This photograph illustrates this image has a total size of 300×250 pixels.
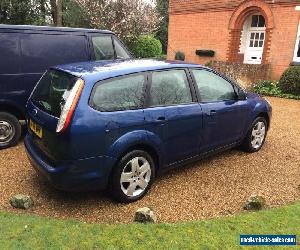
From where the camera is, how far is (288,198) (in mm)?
4742

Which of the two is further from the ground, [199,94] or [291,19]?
[291,19]

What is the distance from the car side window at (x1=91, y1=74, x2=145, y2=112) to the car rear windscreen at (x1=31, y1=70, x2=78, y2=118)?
0.35m

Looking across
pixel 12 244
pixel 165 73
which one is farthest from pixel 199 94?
pixel 12 244

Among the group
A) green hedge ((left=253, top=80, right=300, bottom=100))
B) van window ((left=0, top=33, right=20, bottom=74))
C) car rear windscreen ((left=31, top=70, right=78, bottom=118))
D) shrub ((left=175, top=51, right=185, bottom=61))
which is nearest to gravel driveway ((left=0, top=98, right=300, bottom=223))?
car rear windscreen ((left=31, top=70, right=78, bottom=118))

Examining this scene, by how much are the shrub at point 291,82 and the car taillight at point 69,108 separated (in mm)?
10765

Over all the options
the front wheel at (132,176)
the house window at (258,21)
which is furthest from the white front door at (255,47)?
the front wheel at (132,176)

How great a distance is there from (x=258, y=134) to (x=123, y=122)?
332 cm

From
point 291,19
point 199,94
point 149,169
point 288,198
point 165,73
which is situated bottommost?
point 288,198

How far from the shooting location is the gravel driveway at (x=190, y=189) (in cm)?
428

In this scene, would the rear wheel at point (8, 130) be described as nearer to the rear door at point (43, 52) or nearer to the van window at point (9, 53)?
the rear door at point (43, 52)

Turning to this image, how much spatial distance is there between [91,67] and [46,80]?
→ 707 millimetres

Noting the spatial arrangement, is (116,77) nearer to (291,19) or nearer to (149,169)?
(149,169)

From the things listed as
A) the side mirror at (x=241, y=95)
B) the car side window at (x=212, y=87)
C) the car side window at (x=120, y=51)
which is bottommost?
the side mirror at (x=241, y=95)

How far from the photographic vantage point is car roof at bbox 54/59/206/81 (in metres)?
4.14
